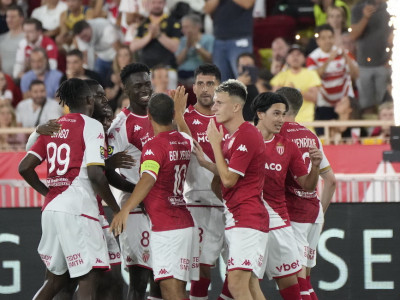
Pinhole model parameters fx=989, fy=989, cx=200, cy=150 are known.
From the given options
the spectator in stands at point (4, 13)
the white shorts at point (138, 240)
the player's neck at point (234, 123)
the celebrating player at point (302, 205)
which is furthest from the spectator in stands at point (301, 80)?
the player's neck at point (234, 123)

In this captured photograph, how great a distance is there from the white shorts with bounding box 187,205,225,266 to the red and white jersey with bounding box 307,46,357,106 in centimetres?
523

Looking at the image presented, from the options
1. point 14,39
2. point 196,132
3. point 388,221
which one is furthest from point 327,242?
point 14,39

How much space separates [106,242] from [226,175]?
1.59m

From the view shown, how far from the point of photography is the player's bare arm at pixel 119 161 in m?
9.52

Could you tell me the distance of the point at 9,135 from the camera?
48.1 feet

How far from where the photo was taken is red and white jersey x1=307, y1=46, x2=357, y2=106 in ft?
48.3

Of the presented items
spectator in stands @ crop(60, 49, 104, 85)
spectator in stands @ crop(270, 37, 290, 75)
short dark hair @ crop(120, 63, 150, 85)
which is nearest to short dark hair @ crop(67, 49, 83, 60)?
spectator in stands @ crop(60, 49, 104, 85)

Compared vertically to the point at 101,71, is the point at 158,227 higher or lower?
lower

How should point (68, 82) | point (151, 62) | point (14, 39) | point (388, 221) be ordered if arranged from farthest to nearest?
point (14, 39) → point (151, 62) → point (388, 221) → point (68, 82)

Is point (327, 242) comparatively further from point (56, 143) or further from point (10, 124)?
point (10, 124)

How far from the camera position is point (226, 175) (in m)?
8.64

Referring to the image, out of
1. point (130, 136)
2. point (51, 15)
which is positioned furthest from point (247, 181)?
point (51, 15)

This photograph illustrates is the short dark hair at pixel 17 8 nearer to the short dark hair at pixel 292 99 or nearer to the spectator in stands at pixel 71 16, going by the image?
the spectator in stands at pixel 71 16

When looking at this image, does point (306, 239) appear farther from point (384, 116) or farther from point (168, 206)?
point (384, 116)
